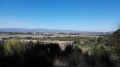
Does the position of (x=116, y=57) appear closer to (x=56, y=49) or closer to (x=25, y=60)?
(x=56, y=49)

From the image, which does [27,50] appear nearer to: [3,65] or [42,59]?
[42,59]

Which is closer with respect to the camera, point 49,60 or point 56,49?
point 49,60

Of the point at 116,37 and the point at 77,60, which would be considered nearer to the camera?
the point at 77,60

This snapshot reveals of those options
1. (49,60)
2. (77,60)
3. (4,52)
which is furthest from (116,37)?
(4,52)

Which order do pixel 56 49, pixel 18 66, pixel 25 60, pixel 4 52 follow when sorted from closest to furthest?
pixel 18 66
pixel 25 60
pixel 4 52
pixel 56 49

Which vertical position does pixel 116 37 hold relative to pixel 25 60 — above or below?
above

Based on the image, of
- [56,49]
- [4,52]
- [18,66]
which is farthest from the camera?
[56,49]

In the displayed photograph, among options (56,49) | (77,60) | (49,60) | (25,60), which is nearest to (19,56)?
(25,60)

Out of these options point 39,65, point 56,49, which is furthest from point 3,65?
point 56,49

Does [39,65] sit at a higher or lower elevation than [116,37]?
lower
